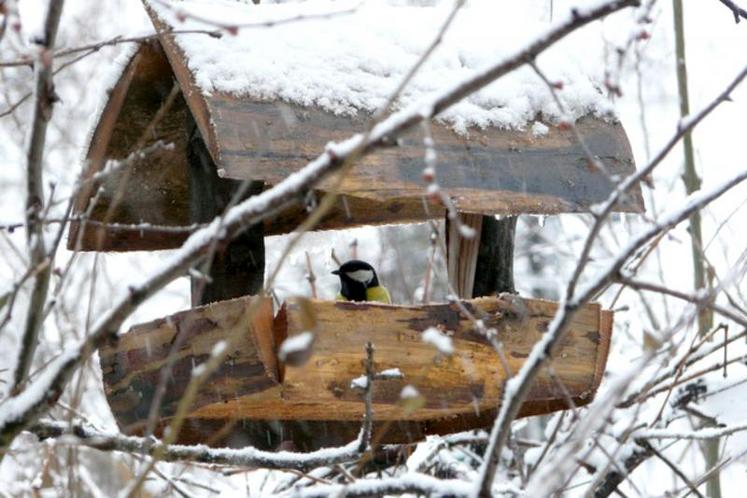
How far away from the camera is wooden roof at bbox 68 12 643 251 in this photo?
3.02 m

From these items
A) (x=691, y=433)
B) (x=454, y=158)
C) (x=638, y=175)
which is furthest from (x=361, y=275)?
(x=638, y=175)

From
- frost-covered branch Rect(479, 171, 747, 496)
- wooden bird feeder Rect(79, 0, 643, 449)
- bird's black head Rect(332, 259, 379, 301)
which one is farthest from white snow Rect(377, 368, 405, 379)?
bird's black head Rect(332, 259, 379, 301)

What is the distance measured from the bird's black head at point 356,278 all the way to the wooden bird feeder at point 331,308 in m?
1.23

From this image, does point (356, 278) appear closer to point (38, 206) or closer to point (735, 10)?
point (735, 10)

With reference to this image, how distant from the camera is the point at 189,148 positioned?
12.3 ft

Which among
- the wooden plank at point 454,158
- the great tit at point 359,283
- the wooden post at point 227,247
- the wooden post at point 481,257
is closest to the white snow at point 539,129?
the wooden plank at point 454,158

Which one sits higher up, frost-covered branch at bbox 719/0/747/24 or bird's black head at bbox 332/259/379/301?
bird's black head at bbox 332/259/379/301

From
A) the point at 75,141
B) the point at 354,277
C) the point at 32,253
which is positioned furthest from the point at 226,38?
the point at 75,141

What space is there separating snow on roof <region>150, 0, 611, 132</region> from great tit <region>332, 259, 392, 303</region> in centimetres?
151

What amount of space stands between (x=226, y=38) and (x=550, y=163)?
110 cm

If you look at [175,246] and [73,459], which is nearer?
[73,459]

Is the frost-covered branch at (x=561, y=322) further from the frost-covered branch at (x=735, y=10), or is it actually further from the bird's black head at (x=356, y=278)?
the bird's black head at (x=356, y=278)

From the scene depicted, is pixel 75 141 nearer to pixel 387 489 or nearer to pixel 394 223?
pixel 394 223

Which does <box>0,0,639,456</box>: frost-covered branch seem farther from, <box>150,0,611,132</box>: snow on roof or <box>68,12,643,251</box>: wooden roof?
<box>150,0,611,132</box>: snow on roof
